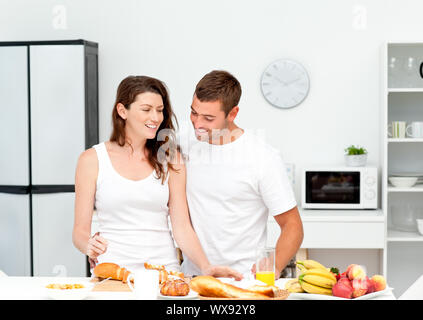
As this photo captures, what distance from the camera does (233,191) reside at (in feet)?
6.20

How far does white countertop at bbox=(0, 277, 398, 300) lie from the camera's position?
1499 millimetres

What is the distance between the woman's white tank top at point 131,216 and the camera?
184cm

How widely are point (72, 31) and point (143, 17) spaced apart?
518 millimetres

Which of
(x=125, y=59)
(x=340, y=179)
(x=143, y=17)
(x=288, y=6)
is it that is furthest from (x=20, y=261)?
(x=288, y=6)

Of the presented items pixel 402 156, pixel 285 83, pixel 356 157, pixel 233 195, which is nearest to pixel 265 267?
pixel 233 195

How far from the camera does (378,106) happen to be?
3.88 metres

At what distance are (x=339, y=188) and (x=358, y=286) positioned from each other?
7.68 ft

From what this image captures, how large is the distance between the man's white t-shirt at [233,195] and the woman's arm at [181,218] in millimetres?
27

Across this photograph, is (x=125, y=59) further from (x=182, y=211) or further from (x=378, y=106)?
(x=182, y=211)

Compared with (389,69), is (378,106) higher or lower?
lower

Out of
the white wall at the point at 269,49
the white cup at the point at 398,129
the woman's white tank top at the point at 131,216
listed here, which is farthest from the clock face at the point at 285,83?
the woman's white tank top at the point at 131,216

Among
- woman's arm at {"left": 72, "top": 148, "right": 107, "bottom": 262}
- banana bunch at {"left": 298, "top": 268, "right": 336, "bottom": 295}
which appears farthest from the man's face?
banana bunch at {"left": 298, "top": 268, "right": 336, "bottom": 295}

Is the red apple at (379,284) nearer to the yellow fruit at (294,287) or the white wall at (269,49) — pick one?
the yellow fruit at (294,287)
